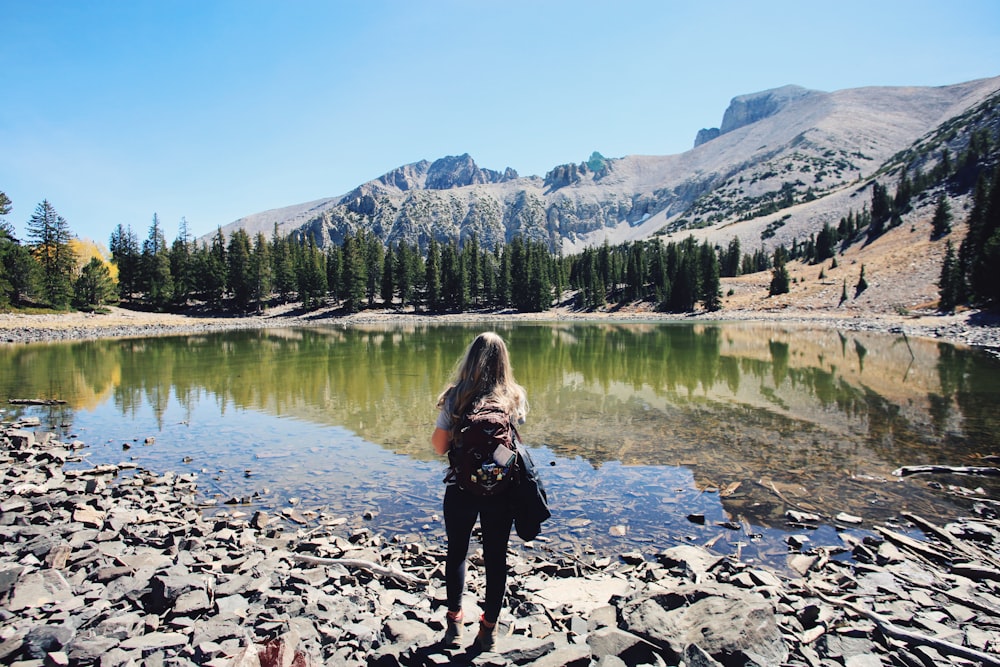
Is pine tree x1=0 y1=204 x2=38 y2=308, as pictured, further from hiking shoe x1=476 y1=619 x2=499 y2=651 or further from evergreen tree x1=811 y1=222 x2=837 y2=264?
evergreen tree x1=811 y1=222 x2=837 y2=264

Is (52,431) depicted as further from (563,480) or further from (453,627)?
(453,627)

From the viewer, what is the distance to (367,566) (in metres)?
6.85

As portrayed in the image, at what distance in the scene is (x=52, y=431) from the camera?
632 inches

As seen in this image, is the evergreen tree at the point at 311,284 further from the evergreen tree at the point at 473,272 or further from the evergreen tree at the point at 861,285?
the evergreen tree at the point at 861,285

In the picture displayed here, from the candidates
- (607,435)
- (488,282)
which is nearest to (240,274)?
(488,282)

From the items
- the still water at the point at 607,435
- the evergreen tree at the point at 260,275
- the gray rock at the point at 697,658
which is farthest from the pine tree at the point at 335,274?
the gray rock at the point at 697,658

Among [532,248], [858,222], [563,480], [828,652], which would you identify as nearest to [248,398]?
[563,480]

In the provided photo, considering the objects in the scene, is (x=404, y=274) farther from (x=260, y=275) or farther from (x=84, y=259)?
(x=84, y=259)

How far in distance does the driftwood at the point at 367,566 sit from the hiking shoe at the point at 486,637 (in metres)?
2.12

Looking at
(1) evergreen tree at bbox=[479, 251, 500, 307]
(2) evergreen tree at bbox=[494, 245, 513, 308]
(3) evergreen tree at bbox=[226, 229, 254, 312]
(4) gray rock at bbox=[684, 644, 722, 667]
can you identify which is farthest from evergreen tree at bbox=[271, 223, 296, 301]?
(4) gray rock at bbox=[684, 644, 722, 667]

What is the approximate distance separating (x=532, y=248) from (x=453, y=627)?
10838 centimetres

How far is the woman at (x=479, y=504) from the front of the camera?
15.0 feet

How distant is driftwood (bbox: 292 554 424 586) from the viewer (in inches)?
259

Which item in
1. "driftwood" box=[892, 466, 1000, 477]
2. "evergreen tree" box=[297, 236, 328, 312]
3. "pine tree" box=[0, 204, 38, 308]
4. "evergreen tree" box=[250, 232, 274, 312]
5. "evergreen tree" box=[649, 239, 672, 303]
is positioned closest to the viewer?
"driftwood" box=[892, 466, 1000, 477]
